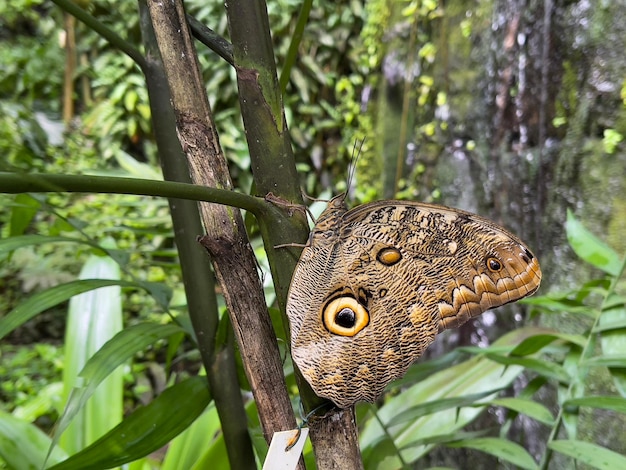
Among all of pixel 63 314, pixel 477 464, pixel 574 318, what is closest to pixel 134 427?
pixel 574 318

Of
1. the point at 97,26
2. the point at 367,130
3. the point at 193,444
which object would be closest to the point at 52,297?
the point at 97,26

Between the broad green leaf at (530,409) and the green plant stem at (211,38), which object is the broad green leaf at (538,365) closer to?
the broad green leaf at (530,409)

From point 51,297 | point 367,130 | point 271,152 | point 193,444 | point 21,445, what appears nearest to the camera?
point 271,152

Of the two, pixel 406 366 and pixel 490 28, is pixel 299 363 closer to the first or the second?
pixel 406 366

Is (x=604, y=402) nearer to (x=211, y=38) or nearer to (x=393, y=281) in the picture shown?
(x=393, y=281)

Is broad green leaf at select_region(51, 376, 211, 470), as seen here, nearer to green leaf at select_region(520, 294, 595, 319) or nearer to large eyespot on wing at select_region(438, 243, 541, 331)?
large eyespot on wing at select_region(438, 243, 541, 331)

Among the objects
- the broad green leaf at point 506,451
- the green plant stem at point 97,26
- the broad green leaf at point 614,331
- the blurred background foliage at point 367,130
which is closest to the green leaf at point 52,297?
the blurred background foliage at point 367,130
